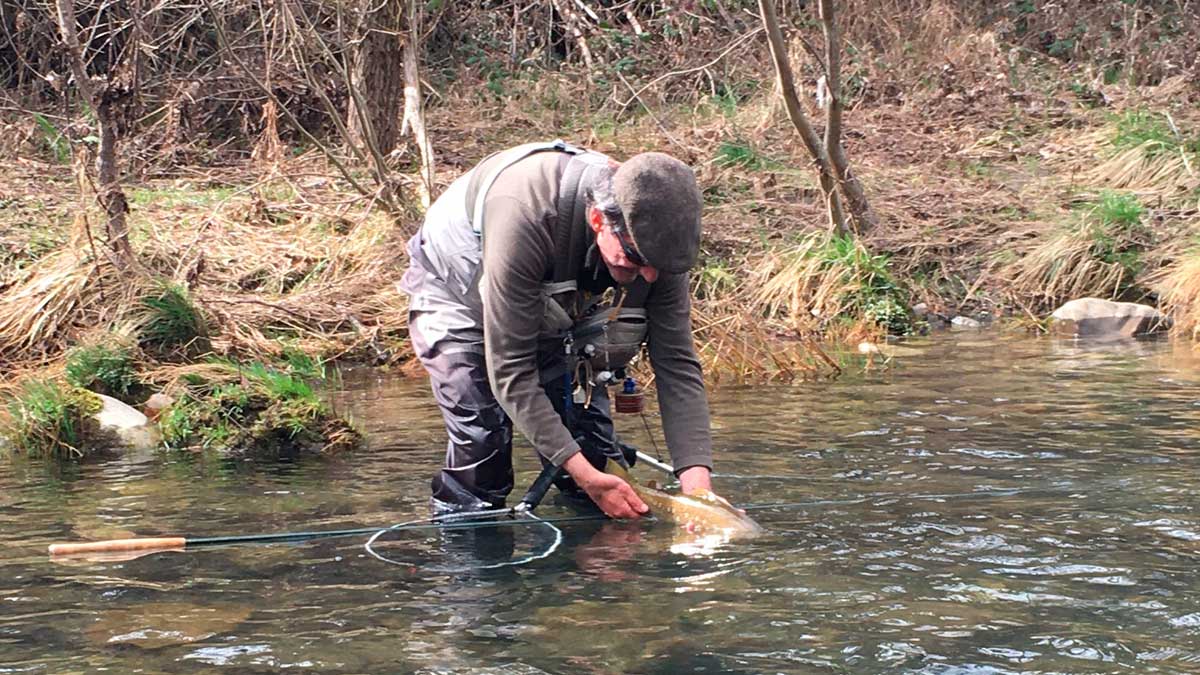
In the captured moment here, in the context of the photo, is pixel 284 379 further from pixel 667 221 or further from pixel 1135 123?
pixel 1135 123

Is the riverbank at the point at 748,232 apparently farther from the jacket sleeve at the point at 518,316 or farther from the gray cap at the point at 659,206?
the gray cap at the point at 659,206

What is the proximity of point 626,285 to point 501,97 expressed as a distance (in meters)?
11.8

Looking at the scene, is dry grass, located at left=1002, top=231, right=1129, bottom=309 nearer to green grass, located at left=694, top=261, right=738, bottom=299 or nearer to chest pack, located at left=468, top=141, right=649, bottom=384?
green grass, located at left=694, top=261, right=738, bottom=299

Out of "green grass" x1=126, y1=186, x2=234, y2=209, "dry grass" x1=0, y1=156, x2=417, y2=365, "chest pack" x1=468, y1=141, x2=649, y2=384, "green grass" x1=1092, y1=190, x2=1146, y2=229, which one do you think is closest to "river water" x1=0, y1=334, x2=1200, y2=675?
"chest pack" x1=468, y1=141, x2=649, y2=384

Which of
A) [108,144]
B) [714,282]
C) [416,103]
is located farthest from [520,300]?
[416,103]

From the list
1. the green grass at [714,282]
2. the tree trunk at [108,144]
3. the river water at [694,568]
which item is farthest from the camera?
the green grass at [714,282]

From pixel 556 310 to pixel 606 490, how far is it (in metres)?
0.58

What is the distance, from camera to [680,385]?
4.63m

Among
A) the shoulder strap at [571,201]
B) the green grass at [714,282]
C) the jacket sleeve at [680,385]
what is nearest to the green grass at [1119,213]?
the green grass at [714,282]

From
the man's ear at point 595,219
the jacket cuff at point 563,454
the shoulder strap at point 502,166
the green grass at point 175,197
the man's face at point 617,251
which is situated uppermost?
the green grass at point 175,197

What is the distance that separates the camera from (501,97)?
15.9 meters

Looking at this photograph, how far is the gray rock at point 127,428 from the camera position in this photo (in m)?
6.71

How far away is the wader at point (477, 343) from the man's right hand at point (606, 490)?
0.98 feet

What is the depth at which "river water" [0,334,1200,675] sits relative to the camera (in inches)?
145
